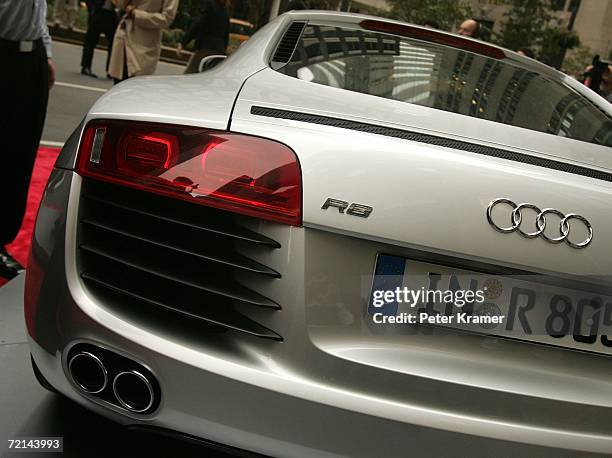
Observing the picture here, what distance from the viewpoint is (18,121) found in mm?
3162

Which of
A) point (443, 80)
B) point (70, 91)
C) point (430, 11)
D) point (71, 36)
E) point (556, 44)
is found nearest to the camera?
point (443, 80)

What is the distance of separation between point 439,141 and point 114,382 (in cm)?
91

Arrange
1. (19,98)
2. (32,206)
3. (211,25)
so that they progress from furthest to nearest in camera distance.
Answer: (211,25)
(32,206)
(19,98)

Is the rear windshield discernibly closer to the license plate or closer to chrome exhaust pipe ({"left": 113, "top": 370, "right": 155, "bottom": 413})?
the license plate

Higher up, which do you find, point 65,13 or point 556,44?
point 556,44

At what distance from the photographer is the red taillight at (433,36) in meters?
2.77

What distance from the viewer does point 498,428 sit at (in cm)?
154

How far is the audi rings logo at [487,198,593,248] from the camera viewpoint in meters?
1.50

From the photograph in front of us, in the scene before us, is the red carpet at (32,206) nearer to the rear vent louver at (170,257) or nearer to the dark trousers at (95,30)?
the rear vent louver at (170,257)

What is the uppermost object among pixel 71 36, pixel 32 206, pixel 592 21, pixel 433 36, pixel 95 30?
pixel 592 21

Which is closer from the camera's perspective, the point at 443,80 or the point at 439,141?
the point at 439,141

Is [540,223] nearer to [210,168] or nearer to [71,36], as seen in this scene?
[210,168]

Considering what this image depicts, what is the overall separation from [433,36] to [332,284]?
5.56ft

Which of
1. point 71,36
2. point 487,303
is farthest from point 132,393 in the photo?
point 71,36
